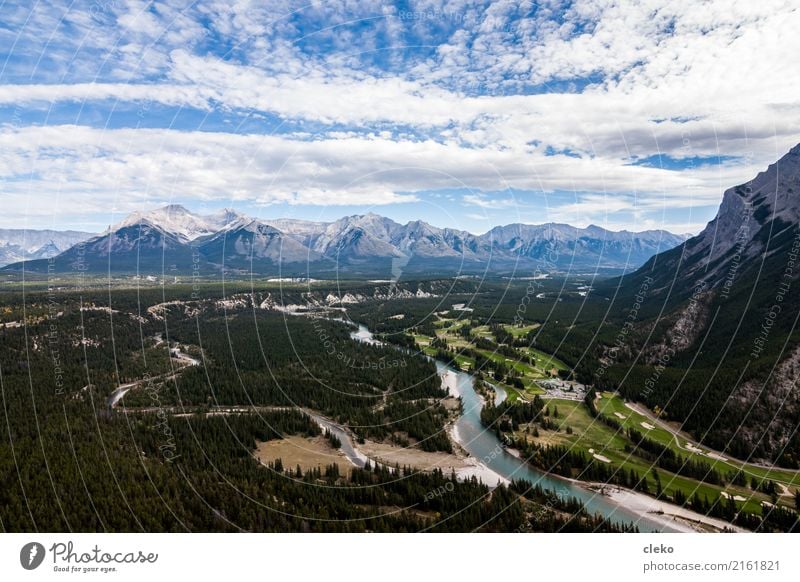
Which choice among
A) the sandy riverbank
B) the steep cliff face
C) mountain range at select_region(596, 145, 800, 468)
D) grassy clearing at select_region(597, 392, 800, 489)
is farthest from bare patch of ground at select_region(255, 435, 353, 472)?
the steep cliff face

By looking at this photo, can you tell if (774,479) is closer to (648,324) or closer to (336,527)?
(336,527)

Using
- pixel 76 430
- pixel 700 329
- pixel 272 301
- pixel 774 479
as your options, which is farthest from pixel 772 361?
pixel 272 301

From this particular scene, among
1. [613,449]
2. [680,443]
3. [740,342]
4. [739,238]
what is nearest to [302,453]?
[613,449]

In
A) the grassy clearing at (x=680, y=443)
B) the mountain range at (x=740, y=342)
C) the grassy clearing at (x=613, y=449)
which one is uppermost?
the mountain range at (x=740, y=342)

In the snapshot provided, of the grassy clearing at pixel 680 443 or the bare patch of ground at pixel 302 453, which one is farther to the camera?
the bare patch of ground at pixel 302 453

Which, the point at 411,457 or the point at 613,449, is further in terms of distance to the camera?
the point at 613,449

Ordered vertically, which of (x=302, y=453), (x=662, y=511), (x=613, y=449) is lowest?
A: (x=613, y=449)

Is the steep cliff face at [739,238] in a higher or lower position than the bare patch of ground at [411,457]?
higher

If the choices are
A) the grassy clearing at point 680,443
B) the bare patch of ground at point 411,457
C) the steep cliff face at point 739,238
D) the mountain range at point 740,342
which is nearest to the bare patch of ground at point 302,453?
the bare patch of ground at point 411,457

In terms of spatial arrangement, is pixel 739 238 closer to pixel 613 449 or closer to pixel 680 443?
pixel 680 443

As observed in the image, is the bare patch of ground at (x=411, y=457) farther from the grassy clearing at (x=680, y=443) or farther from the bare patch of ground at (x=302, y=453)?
the grassy clearing at (x=680, y=443)

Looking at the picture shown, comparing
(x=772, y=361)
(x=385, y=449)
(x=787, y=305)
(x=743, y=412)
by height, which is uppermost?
(x=787, y=305)
